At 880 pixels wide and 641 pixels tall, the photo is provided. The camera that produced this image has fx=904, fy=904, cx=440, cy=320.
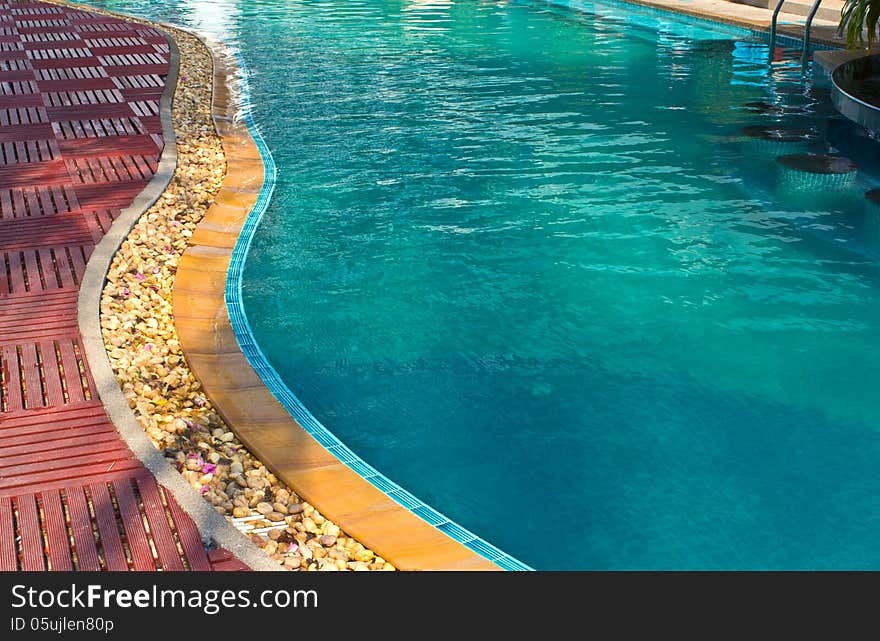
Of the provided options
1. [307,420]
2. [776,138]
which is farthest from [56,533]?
[776,138]

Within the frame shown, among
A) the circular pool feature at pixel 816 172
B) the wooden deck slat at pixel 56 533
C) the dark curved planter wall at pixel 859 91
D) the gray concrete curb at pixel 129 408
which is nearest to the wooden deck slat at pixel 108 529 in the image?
the wooden deck slat at pixel 56 533

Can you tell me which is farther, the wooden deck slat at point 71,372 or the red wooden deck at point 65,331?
the wooden deck slat at point 71,372

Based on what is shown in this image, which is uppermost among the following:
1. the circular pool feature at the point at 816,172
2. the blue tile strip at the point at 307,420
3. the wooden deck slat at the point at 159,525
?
the circular pool feature at the point at 816,172

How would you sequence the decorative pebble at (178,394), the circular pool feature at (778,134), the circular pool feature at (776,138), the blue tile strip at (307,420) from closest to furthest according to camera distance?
the decorative pebble at (178,394), the blue tile strip at (307,420), the circular pool feature at (776,138), the circular pool feature at (778,134)

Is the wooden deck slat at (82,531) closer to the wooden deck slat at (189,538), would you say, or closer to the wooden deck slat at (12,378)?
the wooden deck slat at (189,538)

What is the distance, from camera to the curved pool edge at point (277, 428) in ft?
13.0

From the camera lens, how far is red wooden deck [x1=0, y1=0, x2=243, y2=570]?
3627mm

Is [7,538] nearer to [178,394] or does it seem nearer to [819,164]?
[178,394]

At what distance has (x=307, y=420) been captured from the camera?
4.99 m

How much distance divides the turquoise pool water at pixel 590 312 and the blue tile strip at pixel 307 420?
0.28ft

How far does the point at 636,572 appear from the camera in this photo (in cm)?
396

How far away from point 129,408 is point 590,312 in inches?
123

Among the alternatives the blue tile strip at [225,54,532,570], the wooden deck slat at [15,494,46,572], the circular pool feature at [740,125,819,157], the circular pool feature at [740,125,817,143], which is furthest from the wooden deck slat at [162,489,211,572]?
the circular pool feature at [740,125,817,143]
